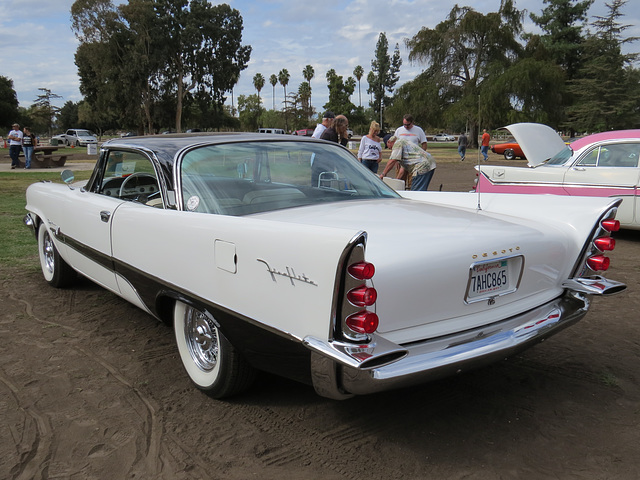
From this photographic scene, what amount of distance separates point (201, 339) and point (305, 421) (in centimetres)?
78

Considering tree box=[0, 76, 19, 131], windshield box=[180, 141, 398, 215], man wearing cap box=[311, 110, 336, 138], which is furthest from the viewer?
tree box=[0, 76, 19, 131]

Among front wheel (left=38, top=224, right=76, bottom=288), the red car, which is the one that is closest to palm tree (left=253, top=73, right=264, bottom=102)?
the red car

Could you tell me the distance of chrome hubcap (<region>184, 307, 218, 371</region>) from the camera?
2.96m

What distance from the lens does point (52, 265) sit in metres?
5.14

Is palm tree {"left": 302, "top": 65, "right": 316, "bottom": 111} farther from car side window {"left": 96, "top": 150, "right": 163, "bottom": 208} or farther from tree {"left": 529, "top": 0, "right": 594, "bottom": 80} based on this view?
car side window {"left": 96, "top": 150, "right": 163, "bottom": 208}

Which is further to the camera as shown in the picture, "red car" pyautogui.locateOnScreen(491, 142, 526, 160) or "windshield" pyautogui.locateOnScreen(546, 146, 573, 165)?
"red car" pyautogui.locateOnScreen(491, 142, 526, 160)

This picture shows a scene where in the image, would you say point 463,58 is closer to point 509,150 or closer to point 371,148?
point 509,150

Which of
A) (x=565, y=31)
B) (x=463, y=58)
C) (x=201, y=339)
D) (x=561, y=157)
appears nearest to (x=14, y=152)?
(x=561, y=157)

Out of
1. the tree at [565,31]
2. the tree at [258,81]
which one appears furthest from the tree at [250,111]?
the tree at [565,31]

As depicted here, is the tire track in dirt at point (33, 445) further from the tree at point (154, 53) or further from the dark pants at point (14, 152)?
the tree at point (154, 53)

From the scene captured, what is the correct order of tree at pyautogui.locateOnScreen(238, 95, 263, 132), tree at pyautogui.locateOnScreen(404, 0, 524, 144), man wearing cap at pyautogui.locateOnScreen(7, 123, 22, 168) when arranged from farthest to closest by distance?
tree at pyautogui.locateOnScreen(238, 95, 263, 132) → tree at pyautogui.locateOnScreen(404, 0, 524, 144) → man wearing cap at pyautogui.locateOnScreen(7, 123, 22, 168)

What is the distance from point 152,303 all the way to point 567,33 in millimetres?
61250

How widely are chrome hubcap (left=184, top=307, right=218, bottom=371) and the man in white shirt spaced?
6.33 m

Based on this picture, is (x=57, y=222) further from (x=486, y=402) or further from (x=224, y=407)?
(x=486, y=402)
